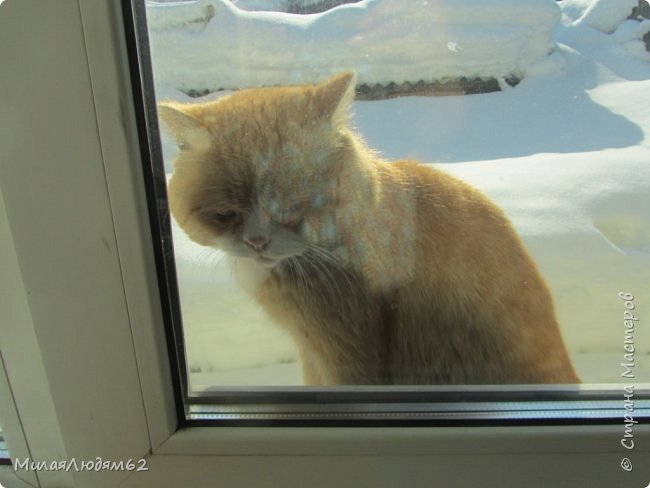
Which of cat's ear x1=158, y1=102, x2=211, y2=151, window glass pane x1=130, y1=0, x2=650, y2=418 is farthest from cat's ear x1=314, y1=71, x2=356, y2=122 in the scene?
cat's ear x1=158, y1=102, x2=211, y2=151

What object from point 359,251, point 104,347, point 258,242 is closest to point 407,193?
point 359,251

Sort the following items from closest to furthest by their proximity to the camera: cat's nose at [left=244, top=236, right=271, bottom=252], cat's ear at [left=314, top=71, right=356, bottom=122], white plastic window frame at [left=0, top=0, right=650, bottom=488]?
white plastic window frame at [left=0, top=0, right=650, bottom=488] < cat's ear at [left=314, top=71, right=356, bottom=122] < cat's nose at [left=244, top=236, right=271, bottom=252]

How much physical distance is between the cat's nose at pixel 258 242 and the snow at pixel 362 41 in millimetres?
227

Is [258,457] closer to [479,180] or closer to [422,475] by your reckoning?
[422,475]

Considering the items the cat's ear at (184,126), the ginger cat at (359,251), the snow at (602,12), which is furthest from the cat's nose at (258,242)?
the snow at (602,12)

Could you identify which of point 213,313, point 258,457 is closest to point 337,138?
point 213,313

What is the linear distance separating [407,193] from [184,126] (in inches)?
11.5

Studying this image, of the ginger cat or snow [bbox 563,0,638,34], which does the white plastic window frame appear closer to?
the ginger cat

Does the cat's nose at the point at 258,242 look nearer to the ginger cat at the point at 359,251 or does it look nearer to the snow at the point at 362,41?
the ginger cat at the point at 359,251

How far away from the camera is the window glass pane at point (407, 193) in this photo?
489 mm

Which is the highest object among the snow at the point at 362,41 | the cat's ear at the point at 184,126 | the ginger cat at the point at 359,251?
the snow at the point at 362,41

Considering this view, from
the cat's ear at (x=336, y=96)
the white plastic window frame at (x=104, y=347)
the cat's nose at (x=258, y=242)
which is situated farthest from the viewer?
the cat's nose at (x=258, y=242)

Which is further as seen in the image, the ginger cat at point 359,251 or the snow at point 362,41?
the ginger cat at point 359,251

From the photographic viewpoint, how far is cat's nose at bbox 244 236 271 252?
0.68m
